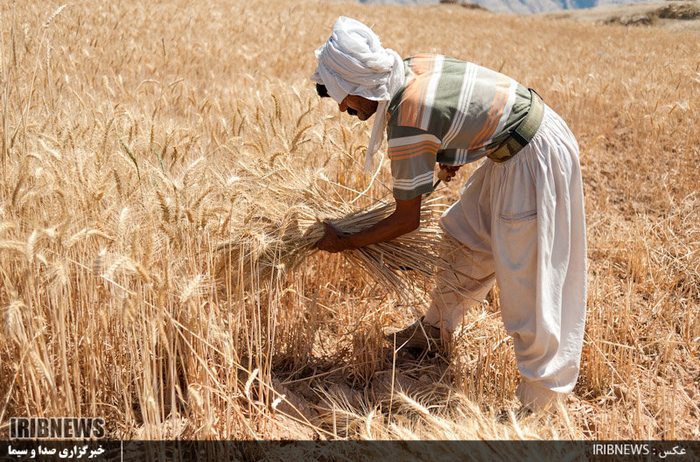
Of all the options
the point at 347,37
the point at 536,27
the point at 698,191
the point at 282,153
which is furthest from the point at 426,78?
the point at 536,27

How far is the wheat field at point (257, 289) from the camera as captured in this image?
1.48 metres

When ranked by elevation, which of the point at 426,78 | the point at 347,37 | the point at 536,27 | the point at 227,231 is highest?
the point at 347,37

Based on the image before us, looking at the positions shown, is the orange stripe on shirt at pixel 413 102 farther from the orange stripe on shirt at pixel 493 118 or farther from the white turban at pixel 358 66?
the orange stripe on shirt at pixel 493 118

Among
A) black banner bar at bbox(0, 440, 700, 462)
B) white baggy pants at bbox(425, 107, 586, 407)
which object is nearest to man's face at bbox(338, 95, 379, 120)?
white baggy pants at bbox(425, 107, 586, 407)

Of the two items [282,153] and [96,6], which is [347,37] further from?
[96,6]

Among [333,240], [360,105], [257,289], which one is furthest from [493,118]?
[257,289]

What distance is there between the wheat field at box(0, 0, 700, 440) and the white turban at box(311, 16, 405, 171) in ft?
1.42

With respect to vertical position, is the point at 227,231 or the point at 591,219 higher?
the point at 227,231

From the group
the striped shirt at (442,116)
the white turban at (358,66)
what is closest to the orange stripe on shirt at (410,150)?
the striped shirt at (442,116)

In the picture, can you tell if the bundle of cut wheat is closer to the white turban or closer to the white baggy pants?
the white baggy pants

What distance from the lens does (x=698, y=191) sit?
359 centimetres

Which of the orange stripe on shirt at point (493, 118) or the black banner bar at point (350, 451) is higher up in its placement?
the orange stripe on shirt at point (493, 118)

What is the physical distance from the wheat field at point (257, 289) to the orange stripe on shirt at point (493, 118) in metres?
0.55

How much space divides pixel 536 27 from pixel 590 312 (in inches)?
534
